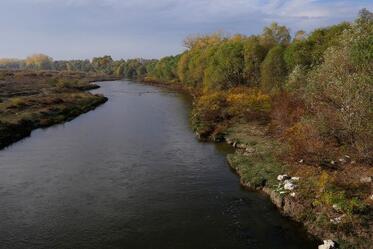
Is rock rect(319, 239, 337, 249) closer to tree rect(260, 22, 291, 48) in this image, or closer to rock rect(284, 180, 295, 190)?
rock rect(284, 180, 295, 190)

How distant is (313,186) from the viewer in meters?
32.5

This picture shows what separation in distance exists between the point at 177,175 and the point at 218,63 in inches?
2557

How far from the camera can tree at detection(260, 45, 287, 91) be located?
73812 mm

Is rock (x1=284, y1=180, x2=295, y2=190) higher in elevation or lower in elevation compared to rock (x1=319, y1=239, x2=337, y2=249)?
higher

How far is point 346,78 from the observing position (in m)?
35.4

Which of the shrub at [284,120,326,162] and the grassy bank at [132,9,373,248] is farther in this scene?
the shrub at [284,120,326,162]

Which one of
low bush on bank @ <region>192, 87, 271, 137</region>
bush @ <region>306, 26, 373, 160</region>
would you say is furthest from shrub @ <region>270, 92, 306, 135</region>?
bush @ <region>306, 26, 373, 160</region>

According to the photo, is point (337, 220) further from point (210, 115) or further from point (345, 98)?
point (210, 115)

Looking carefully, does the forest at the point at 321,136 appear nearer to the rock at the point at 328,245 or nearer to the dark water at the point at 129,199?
the rock at the point at 328,245

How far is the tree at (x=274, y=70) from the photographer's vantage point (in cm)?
7381

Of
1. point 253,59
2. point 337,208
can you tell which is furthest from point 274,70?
point 337,208

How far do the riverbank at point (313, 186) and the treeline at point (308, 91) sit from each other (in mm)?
1755

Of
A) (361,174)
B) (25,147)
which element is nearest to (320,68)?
(361,174)

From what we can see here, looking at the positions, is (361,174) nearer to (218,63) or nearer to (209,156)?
(209,156)
